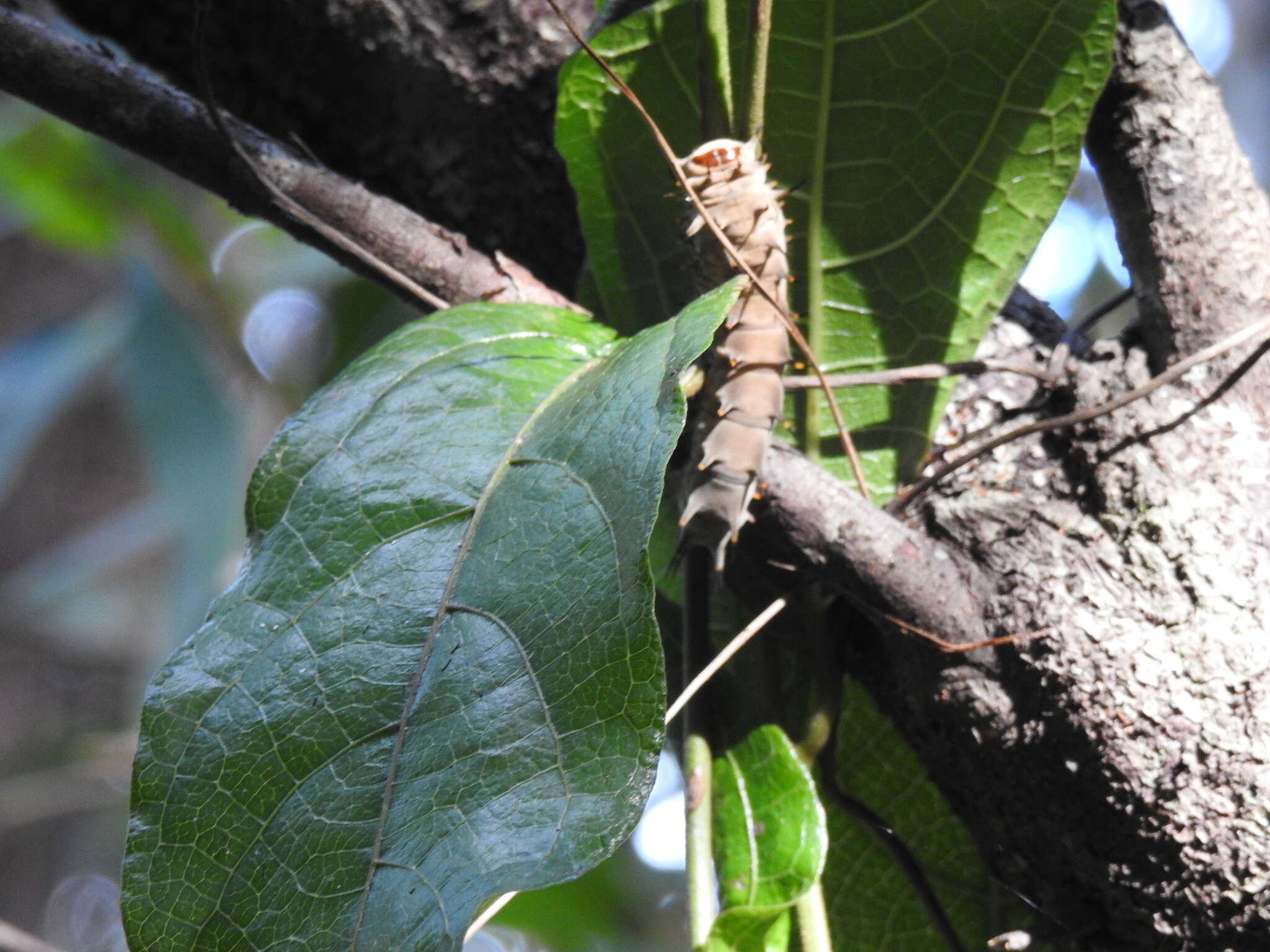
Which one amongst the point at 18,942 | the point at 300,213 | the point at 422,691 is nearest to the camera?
the point at 422,691

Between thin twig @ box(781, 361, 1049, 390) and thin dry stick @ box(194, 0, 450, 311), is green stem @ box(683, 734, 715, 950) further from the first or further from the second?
thin dry stick @ box(194, 0, 450, 311)

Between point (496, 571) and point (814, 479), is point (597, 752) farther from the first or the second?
point (814, 479)

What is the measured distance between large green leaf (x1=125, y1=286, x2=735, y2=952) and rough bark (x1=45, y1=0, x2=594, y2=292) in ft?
1.57

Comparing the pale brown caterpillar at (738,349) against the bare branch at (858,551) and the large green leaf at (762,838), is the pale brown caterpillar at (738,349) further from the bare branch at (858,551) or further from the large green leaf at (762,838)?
the large green leaf at (762,838)

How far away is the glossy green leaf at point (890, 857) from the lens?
796mm

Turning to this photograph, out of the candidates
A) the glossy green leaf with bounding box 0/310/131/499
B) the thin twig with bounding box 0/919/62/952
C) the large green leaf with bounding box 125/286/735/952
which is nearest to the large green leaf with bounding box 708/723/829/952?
the large green leaf with bounding box 125/286/735/952

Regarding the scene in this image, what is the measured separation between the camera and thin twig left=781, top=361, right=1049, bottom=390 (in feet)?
2.43

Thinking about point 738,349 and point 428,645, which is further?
point 738,349

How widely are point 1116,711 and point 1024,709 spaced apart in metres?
0.06

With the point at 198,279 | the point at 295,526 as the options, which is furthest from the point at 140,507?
the point at 295,526

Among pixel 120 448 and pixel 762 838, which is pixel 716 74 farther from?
pixel 120 448

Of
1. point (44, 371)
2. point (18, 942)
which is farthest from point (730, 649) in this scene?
point (44, 371)

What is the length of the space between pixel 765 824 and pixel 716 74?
21.6 inches

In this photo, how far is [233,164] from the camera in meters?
0.75
